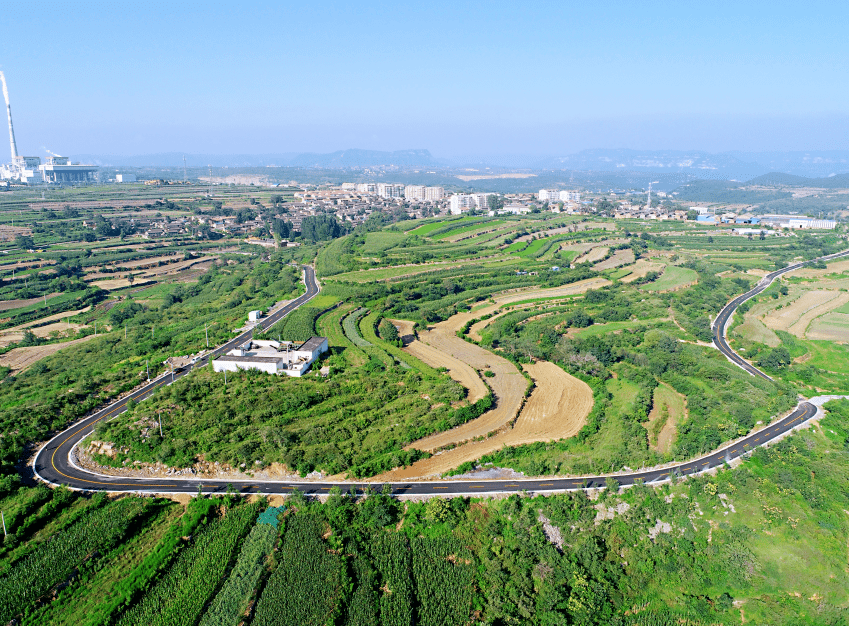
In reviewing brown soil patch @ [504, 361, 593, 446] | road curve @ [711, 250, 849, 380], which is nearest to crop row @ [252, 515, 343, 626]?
brown soil patch @ [504, 361, 593, 446]

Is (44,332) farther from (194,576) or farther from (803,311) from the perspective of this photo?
(803,311)

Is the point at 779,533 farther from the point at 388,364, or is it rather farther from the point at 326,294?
the point at 326,294

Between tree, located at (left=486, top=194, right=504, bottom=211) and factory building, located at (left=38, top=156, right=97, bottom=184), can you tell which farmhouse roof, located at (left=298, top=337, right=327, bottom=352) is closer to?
tree, located at (left=486, top=194, right=504, bottom=211)

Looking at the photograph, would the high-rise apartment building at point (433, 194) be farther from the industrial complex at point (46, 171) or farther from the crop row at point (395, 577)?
the crop row at point (395, 577)

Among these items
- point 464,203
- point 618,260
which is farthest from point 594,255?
point 464,203

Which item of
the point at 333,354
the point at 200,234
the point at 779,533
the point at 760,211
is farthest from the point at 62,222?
the point at 760,211

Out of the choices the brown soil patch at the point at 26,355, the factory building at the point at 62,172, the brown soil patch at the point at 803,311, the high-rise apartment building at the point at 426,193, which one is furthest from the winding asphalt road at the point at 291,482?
the factory building at the point at 62,172
